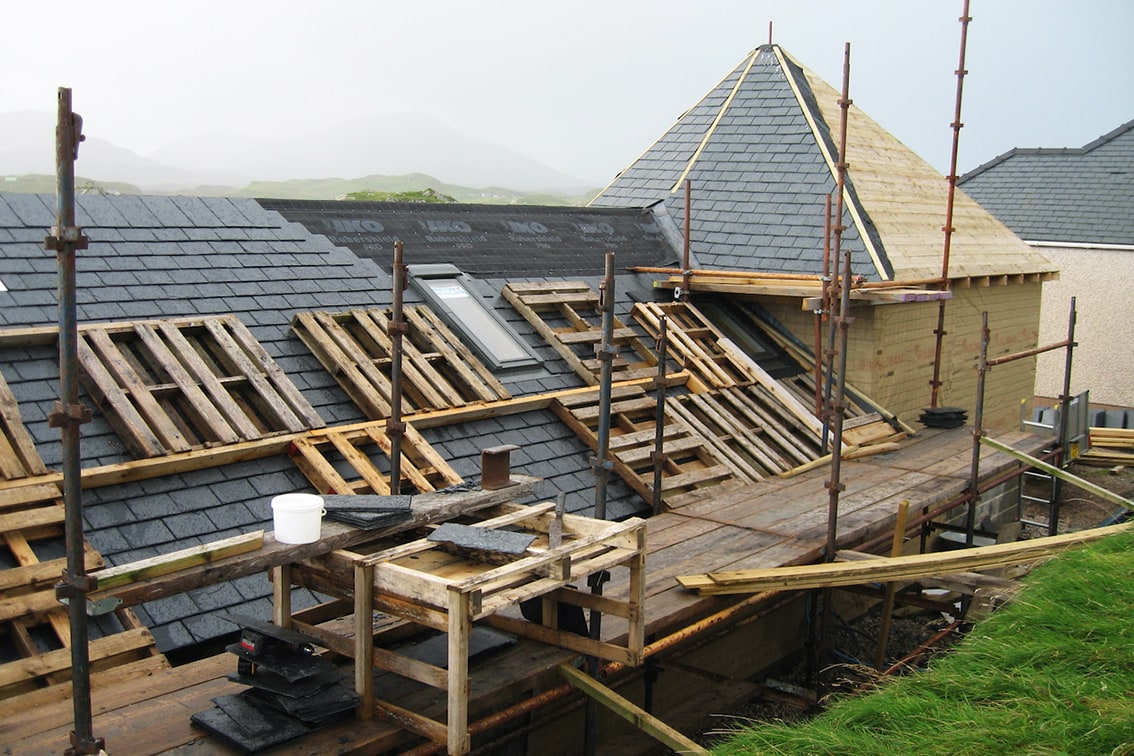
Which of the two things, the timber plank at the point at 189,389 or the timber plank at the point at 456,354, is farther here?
the timber plank at the point at 456,354

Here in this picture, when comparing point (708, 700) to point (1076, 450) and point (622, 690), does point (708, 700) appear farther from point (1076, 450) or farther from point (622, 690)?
point (1076, 450)

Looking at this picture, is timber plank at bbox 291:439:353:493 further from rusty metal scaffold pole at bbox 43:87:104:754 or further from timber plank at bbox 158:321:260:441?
rusty metal scaffold pole at bbox 43:87:104:754

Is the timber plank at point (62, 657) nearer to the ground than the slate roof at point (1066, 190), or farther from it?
nearer to the ground

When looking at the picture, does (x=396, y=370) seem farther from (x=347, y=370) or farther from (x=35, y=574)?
(x=35, y=574)

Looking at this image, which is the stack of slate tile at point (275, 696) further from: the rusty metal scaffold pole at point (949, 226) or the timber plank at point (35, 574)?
the rusty metal scaffold pole at point (949, 226)

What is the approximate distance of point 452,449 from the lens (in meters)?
10.0

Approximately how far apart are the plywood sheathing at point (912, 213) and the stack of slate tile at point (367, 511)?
9775 mm

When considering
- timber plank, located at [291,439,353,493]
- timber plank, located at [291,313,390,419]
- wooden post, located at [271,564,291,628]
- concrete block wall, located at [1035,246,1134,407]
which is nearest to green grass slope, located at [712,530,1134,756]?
wooden post, located at [271,564,291,628]

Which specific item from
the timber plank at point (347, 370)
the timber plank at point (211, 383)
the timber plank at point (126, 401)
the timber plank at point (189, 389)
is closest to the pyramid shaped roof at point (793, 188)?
the timber plank at point (347, 370)

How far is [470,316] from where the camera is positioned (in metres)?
11.9

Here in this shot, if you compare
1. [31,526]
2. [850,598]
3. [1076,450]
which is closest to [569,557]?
[31,526]

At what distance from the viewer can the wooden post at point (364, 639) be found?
5816mm

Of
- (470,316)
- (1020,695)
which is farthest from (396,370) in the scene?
(1020,695)

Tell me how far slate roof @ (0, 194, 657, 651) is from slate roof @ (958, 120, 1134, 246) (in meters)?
21.6
